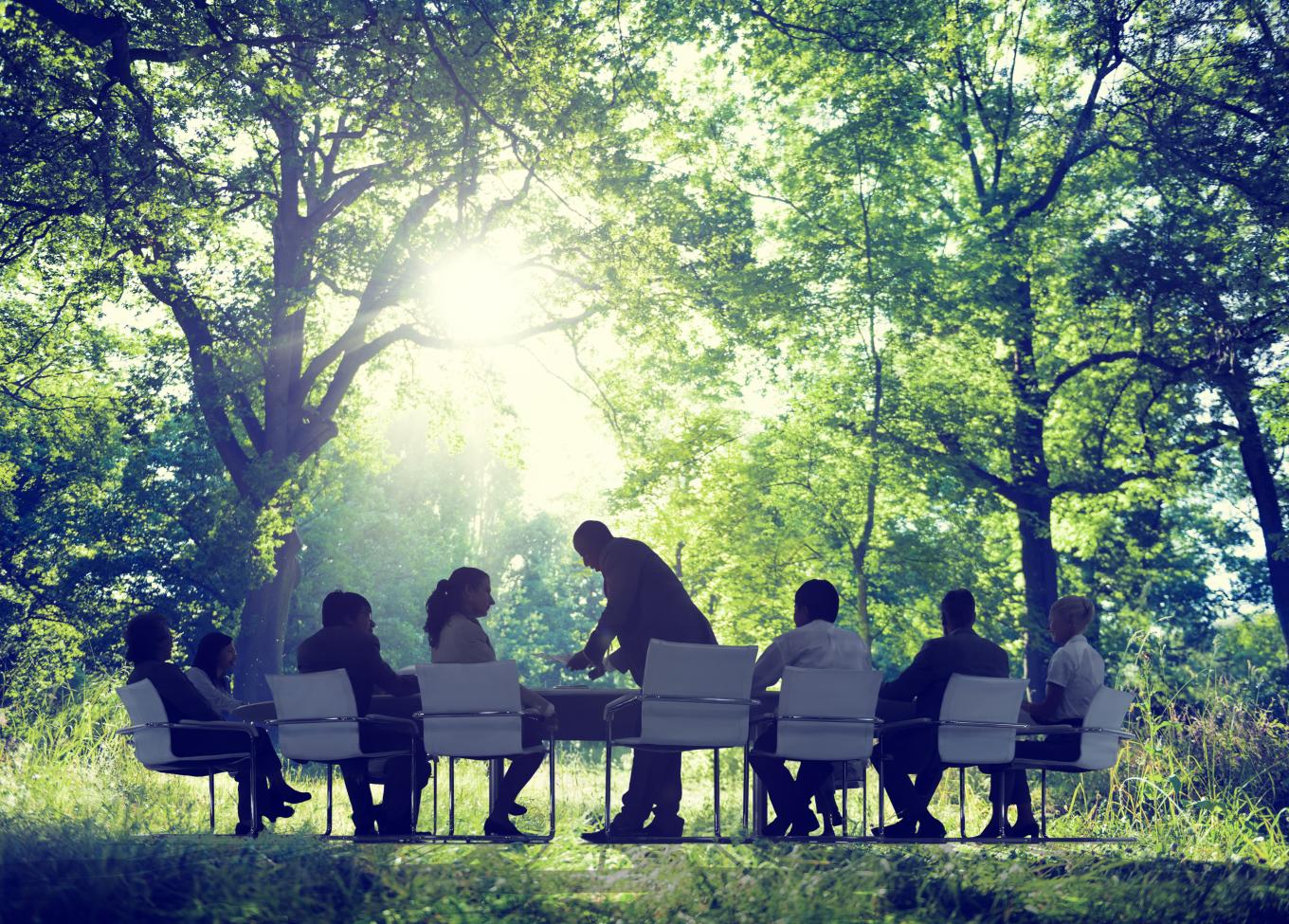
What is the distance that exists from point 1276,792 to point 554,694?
6.77 meters

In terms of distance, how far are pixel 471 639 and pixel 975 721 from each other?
2733 mm

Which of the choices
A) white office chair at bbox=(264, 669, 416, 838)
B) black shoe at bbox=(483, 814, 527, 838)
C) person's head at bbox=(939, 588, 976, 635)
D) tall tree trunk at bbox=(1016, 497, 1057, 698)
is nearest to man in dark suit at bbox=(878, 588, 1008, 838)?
person's head at bbox=(939, 588, 976, 635)

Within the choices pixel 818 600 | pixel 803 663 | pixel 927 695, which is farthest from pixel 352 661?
pixel 927 695

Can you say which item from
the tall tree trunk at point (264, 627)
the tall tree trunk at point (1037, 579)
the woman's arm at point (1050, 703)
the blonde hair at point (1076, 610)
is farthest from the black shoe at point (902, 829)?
the tall tree trunk at point (264, 627)

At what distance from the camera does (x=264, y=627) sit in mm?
19938

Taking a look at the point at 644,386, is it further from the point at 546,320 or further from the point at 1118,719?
the point at 1118,719

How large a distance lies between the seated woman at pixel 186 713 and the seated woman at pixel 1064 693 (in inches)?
163

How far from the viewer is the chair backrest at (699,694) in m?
6.62

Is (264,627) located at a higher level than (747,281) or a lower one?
lower

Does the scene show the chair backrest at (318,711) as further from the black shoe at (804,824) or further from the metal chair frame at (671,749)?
the black shoe at (804,824)

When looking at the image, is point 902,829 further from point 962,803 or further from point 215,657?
point 215,657

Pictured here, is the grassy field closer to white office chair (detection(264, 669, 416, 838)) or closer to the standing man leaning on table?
the standing man leaning on table

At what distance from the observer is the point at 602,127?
Result: 14836 millimetres

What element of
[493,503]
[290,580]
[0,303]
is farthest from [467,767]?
[493,503]
